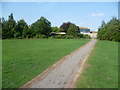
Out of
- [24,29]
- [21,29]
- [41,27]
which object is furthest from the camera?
[41,27]

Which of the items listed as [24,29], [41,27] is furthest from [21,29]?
[41,27]

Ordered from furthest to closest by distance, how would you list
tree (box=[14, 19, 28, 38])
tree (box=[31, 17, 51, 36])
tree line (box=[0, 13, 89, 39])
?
tree (box=[31, 17, 51, 36])
tree (box=[14, 19, 28, 38])
tree line (box=[0, 13, 89, 39])

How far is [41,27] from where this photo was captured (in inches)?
2361

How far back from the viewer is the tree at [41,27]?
58.8 meters

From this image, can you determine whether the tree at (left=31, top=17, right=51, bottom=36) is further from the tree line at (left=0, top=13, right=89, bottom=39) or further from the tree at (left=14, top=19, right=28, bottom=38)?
the tree at (left=14, top=19, right=28, bottom=38)

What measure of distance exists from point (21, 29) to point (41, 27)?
995 cm

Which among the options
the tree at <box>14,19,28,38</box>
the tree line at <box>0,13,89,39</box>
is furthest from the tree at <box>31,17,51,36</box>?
the tree at <box>14,19,28,38</box>

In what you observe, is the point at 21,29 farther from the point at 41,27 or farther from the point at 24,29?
the point at 41,27

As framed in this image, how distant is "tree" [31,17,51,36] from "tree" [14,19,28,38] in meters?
5.42

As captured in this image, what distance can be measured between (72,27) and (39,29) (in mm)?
16231

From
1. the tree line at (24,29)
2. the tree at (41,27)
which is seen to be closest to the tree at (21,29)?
the tree line at (24,29)

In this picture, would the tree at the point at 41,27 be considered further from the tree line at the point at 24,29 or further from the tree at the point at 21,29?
the tree at the point at 21,29

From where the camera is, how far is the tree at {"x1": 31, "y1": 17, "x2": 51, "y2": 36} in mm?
58750

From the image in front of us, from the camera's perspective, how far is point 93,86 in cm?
460
